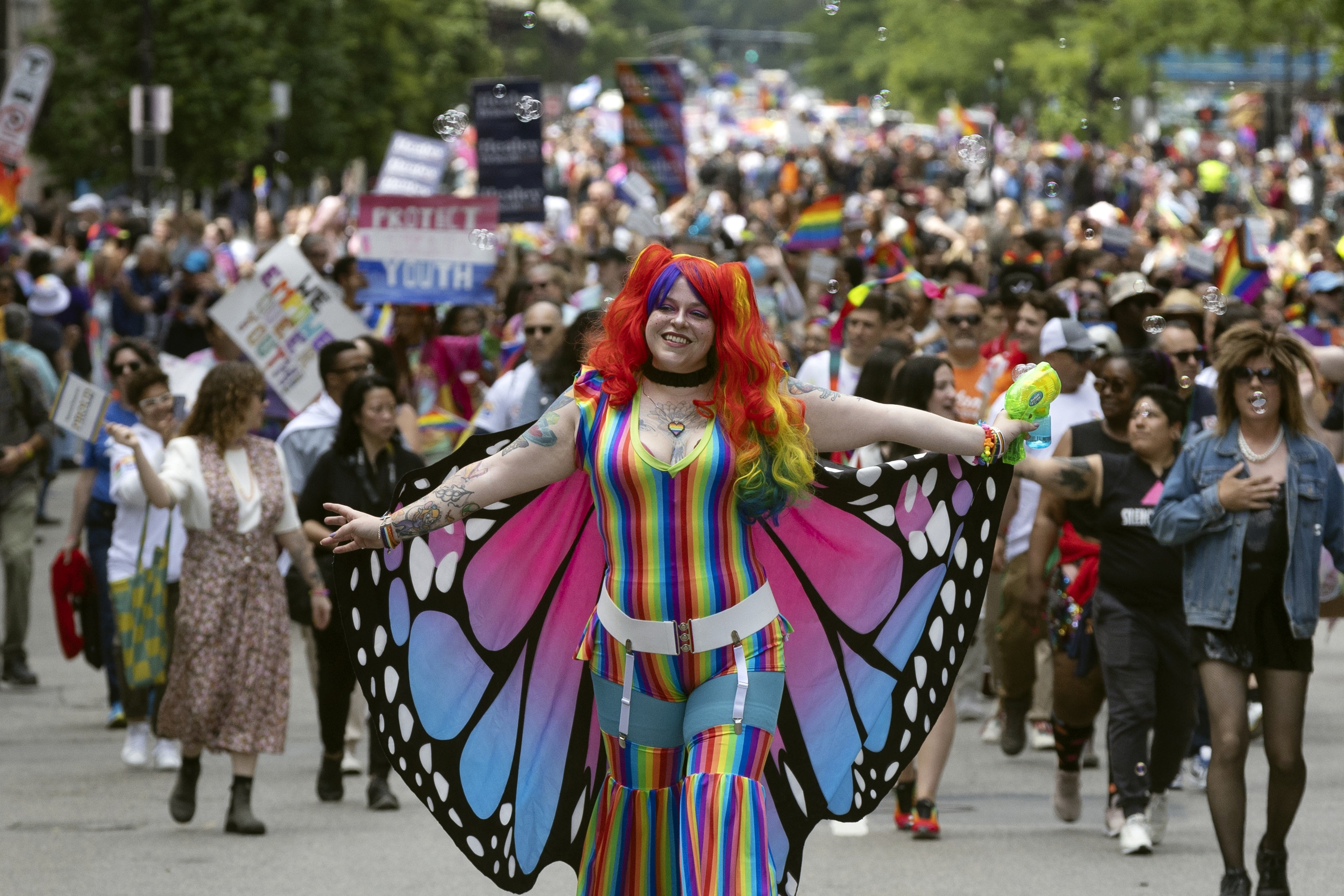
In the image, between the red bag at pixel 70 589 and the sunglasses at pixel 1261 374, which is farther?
the red bag at pixel 70 589

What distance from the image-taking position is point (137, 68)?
26.1 metres

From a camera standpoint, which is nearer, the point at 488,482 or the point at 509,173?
the point at 488,482

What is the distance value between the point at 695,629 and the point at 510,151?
11.7 metres

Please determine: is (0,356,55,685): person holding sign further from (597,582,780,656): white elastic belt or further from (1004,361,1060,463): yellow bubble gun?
(1004,361,1060,463): yellow bubble gun

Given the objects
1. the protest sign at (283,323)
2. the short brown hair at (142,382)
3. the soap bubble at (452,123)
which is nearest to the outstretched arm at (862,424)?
the short brown hair at (142,382)

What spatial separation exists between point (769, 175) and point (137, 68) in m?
16.2

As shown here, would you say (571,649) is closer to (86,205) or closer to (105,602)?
(105,602)

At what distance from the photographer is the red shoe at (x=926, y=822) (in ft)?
26.1

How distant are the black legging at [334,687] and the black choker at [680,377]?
12.0ft

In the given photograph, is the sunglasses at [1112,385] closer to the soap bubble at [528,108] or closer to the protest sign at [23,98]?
the soap bubble at [528,108]

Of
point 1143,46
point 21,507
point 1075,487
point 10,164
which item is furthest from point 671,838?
point 1143,46

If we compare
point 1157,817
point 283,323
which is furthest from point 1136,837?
point 283,323

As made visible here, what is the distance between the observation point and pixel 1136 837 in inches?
301

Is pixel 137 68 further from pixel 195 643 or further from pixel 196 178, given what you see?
pixel 195 643
